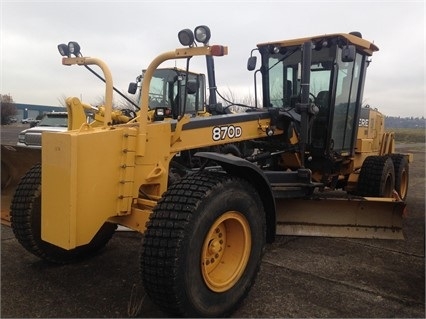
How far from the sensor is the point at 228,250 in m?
3.56

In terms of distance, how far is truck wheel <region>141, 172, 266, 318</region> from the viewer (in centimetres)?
291

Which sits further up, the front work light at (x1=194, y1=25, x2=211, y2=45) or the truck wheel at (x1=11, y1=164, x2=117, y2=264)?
the front work light at (x1=194, y1=25, x2=211, y2=45)

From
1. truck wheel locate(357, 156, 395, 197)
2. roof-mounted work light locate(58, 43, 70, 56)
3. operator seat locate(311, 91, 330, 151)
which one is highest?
roof-mounted work light locate(58, 43, 70, 56)

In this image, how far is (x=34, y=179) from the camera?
4.05 meters

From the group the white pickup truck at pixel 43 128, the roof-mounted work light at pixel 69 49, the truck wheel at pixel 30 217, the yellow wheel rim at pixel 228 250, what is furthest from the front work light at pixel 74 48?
the white pickup truck at pixel 43 128

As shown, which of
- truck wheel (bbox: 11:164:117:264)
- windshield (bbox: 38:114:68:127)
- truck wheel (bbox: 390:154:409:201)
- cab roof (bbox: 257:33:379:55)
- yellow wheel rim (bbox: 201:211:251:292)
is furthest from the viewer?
windshield (bbox: 38:114:68:127)

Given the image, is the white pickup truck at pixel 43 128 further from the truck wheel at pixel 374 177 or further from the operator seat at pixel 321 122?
the truck wheel at pixel 374 177

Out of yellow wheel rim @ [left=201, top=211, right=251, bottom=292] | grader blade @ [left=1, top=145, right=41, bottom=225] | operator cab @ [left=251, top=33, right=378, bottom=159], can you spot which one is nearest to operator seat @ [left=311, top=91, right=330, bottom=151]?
operator cab @ [left=251, top=33, right=378, bottom=159]

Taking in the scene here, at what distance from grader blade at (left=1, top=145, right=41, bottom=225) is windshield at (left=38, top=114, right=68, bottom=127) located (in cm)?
672

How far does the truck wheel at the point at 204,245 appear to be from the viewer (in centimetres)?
291

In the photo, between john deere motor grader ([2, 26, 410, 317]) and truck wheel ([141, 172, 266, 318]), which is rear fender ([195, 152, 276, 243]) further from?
truck wheel ([141, 172, 266, 318])

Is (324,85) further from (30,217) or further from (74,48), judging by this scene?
(30,217)

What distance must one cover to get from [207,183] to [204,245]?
0.46 m

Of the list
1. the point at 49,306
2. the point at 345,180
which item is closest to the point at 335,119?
the point at 345,180
